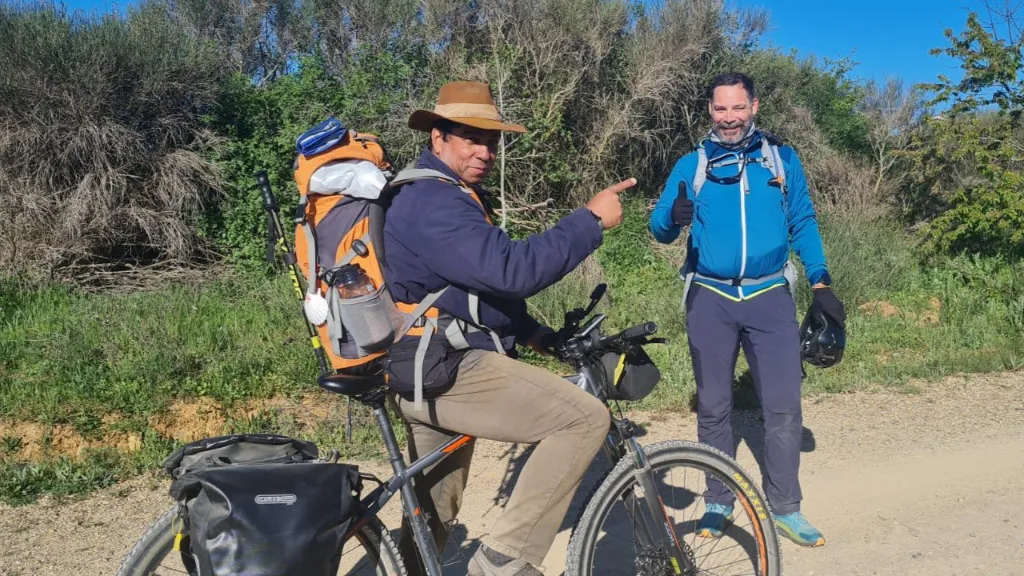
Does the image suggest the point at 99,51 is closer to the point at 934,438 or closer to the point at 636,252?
the point at 636,252

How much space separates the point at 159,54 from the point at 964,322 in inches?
365

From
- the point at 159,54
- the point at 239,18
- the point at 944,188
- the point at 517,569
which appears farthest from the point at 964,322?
the point at 239,18

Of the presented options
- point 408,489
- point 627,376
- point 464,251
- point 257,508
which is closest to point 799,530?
point 627,376

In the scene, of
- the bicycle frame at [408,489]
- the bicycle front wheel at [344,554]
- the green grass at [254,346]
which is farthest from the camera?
the green grass at [254,346]

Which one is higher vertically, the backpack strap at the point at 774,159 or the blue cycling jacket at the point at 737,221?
the backpack strap at the point at 774,159

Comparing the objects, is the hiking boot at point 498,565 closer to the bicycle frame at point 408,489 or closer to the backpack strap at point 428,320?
the bicycle frame at point 408,489

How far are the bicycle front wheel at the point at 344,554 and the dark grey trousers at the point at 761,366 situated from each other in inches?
76.1

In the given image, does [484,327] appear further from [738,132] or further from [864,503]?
[864,503]

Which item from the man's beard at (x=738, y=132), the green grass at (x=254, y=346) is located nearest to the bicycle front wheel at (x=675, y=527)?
the man's beard at (x=738, y=132)

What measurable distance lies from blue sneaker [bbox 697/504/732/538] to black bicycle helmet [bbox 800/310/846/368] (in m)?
0.97

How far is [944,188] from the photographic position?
45.1 feet

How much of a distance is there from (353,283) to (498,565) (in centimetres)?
105

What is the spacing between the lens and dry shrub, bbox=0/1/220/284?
843 cm

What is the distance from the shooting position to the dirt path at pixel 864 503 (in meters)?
3.90
